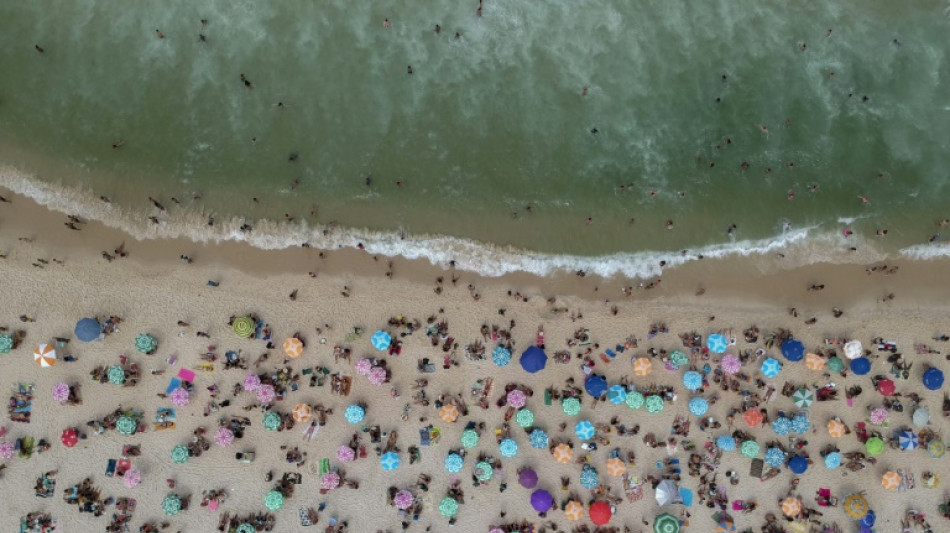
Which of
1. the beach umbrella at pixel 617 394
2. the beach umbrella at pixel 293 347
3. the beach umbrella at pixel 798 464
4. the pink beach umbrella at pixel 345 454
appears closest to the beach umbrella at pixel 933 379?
the beach umbrella at pixel 798 464

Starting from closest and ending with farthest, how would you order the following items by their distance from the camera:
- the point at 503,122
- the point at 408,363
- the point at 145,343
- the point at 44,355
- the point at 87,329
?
→ the point at 87,329 → the point at 44,355 → the point at 145,343 → the point at 408,363 → the point at 503,122

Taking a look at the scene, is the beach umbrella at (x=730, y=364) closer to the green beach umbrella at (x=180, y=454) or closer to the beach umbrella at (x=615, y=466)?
the beach umbrella at (x=615, y=466)

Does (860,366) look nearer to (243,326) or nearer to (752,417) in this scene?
(752,417)

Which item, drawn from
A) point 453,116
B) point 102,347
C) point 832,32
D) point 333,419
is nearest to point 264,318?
point 333,419

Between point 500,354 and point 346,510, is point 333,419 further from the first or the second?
point 500,354

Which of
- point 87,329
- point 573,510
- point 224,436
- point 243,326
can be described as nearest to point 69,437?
point 87,329
